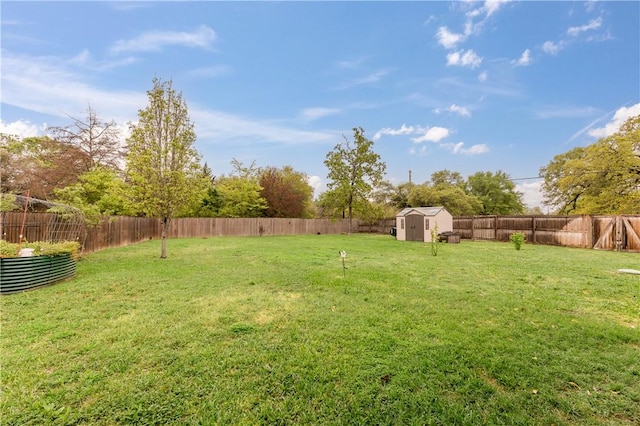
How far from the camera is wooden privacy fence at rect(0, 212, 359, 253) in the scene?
22.7 ft

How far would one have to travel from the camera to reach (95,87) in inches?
344

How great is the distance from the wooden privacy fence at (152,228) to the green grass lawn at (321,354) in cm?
340

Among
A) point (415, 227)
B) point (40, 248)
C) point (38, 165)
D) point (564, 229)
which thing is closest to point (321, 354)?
point (40, 248)

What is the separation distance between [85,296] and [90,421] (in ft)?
11.6

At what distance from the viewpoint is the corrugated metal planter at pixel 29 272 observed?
4512mm

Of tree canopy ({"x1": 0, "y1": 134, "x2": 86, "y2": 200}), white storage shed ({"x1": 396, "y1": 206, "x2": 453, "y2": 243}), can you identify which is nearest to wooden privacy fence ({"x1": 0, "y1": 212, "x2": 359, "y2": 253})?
tree canopy ({"x1": 0, "y1": 134, "x2": 86, "y2": 200})

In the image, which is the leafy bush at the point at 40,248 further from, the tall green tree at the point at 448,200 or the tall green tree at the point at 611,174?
the tall green tree at the point at 448,200

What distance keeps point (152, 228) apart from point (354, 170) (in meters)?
14.7

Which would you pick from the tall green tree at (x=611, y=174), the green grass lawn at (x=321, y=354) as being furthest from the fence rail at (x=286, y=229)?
the tall green tree at (x=611, y=174)

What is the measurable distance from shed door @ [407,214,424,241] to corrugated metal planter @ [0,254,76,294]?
15524mm

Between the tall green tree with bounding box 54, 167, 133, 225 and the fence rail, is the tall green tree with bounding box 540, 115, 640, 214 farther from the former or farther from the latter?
the tall green tree with bounding box 54, 167, 133, 225

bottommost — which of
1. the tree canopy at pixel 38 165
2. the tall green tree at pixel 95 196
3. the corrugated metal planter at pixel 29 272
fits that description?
the corrugated metal planter at pixel 29 272

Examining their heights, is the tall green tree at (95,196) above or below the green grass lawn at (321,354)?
above

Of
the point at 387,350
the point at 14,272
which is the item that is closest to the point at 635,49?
the point at 387,350
